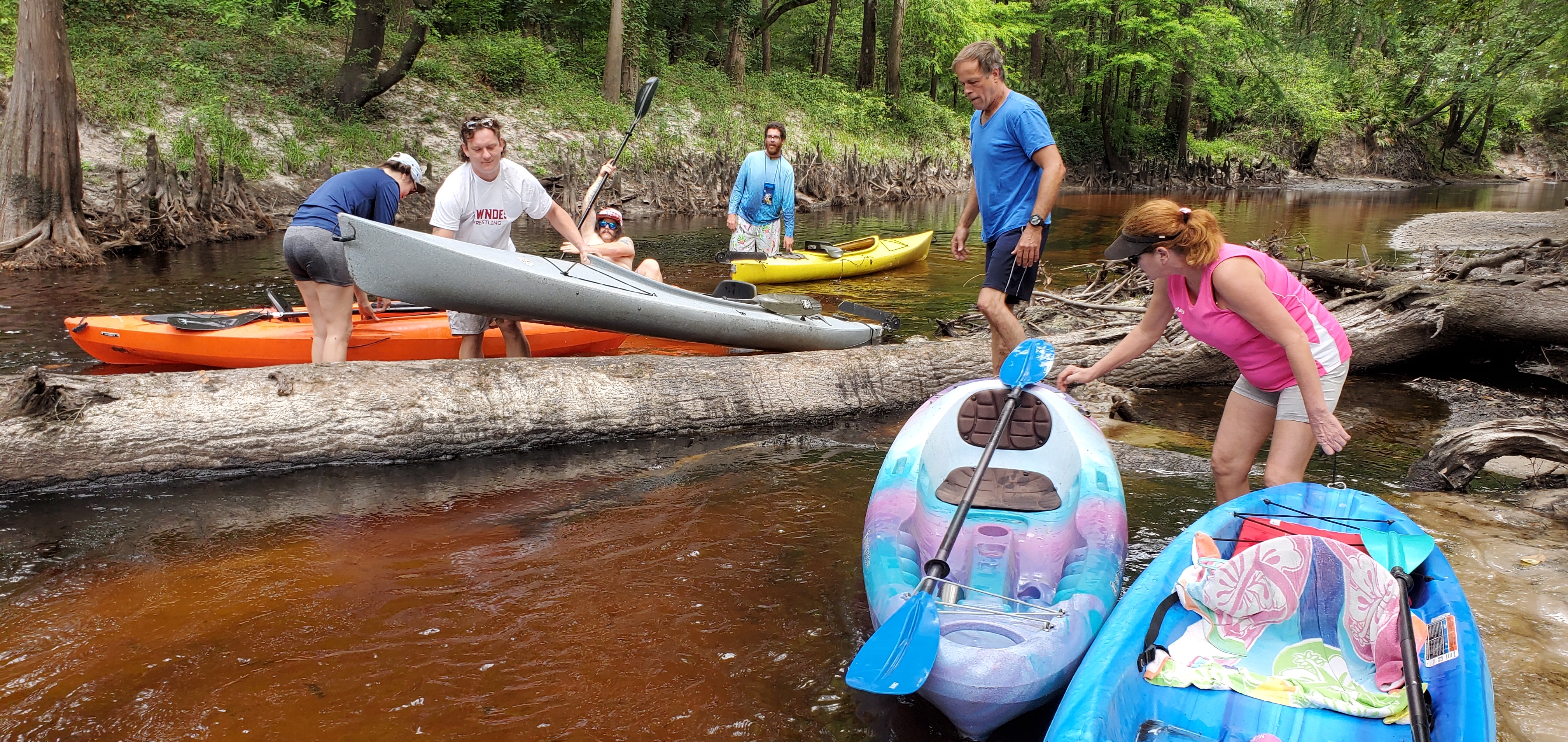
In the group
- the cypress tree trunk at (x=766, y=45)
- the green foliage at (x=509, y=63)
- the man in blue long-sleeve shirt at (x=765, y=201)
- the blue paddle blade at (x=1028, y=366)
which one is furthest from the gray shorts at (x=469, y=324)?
the cypress tree trunk at (x=766, y=45)

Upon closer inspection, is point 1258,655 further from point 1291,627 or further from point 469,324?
point 469,324

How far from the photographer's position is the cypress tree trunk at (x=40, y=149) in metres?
9.04

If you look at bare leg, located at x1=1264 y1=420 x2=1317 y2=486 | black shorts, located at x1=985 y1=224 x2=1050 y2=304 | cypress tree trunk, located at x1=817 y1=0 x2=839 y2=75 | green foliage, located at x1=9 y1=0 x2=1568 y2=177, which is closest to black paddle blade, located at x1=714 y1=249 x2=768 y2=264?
black shorts, located at x1=985 y1=224 x2=1050 y2=304

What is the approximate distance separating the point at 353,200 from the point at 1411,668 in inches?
203

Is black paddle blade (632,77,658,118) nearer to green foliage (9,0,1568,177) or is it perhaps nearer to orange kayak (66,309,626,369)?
orange kayak (66,309,626,369)

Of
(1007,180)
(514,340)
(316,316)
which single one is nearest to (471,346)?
(514,340)

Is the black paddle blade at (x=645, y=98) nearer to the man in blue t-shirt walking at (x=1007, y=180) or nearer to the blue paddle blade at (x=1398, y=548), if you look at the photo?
the man in blue t-shirt walking at (x=1007, y=180)

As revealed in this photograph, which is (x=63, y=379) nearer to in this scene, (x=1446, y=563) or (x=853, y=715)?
(x=853, y=715)

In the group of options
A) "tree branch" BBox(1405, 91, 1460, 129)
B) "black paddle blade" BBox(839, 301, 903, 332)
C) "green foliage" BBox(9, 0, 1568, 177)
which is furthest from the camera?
"tree branch" BBox(1405, 91, 1460, 129)

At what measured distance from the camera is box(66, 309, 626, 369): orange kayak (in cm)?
540

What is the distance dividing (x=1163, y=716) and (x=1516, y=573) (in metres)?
1.88

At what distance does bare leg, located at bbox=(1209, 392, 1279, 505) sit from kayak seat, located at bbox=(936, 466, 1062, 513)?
0.57 metres

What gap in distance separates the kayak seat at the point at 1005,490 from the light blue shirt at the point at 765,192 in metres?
5.53

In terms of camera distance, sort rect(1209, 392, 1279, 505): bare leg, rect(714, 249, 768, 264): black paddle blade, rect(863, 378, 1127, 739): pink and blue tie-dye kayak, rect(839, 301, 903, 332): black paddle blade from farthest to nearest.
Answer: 1. rect(714, 249, 768, 264): black paddle blade
2. rect(839, 301, 903, 332): black paddle blade
3. rect(1209, 392, 1279, 505): bare leg
4. rect(863, 378, 1127, 739): pink and blue tie-dye kayak
